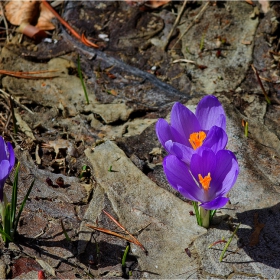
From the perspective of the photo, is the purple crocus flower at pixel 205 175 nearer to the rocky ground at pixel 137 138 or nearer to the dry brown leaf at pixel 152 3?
the rocky ground at pixel 137 138

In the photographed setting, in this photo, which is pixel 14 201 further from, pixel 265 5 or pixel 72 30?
pixel 265 5

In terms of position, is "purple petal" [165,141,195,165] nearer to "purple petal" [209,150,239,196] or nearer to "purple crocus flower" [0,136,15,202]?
"purple petal" [209,150,239,196]

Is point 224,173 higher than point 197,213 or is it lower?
higher

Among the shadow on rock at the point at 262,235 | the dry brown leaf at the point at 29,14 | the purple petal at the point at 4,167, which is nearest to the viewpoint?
the purple petal at the point at 4,167

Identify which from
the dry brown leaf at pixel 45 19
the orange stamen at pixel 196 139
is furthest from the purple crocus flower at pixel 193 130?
the dry brown leaf at pixel 45 19

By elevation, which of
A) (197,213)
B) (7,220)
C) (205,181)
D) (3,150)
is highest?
(205,181)

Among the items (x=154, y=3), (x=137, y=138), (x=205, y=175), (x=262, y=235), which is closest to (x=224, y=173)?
(x=205, y=175)
